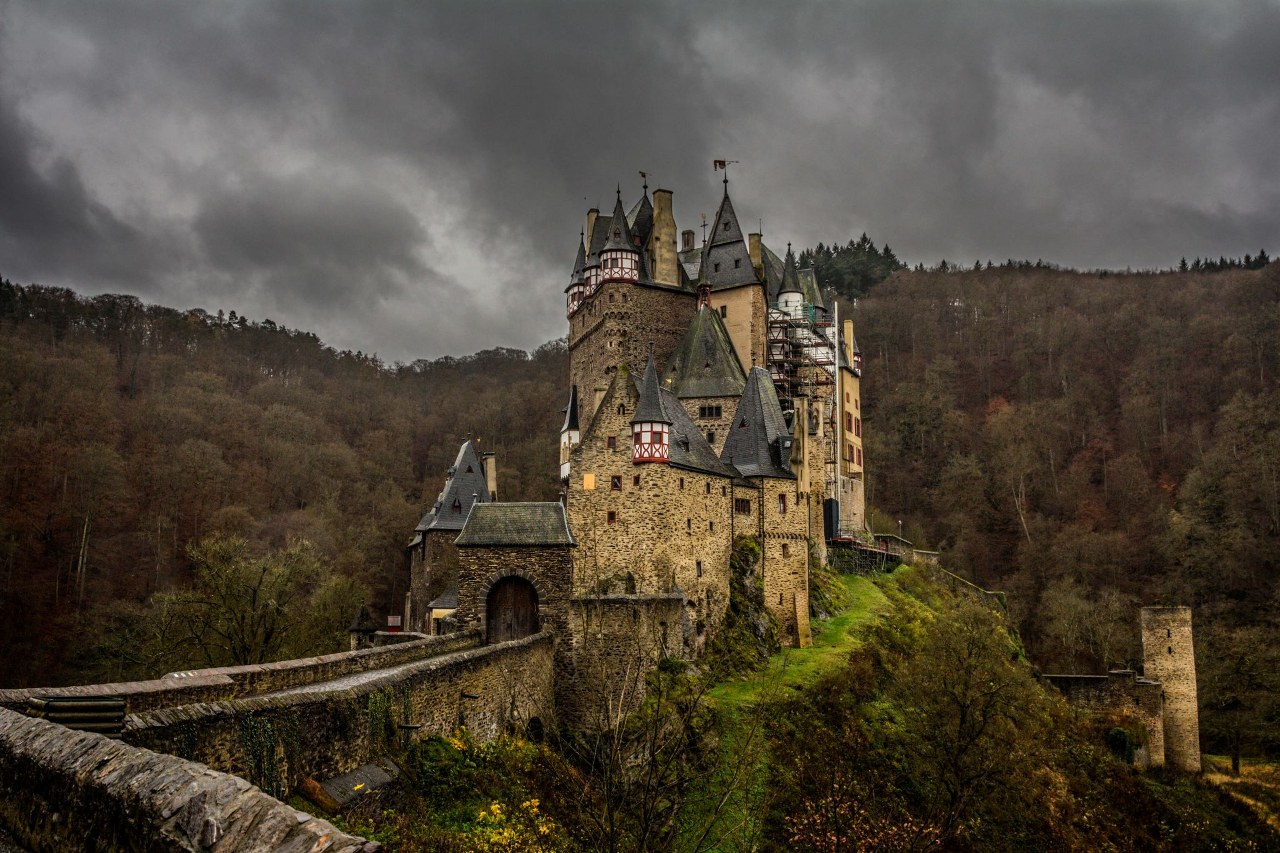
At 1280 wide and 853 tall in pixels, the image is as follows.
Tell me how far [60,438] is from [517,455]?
1193 inches

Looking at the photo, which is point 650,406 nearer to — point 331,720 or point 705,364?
point 705,364

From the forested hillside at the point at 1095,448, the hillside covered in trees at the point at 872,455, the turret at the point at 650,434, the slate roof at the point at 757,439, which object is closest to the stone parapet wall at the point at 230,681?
the turret at the point at 650,434

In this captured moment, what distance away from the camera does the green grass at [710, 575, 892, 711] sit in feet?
82.7

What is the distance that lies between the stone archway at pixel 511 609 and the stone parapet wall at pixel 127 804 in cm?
1791

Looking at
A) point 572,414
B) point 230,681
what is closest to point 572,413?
point 572,414

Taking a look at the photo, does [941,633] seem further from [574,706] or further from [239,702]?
[239,702]

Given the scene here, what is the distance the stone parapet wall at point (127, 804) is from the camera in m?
4.74

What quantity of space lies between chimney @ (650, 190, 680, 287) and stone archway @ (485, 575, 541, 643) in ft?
73.7

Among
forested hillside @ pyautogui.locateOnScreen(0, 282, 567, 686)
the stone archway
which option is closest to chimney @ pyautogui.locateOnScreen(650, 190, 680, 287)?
forested hillside @ pyautogui.locateOnScreen(0, 282, 567, 686)

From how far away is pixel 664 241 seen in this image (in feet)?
148

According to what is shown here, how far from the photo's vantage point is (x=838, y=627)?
34.9 metres

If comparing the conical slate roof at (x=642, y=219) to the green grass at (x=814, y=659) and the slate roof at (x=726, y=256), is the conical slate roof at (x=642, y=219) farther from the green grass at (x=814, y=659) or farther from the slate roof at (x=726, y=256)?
the green grass at (x=814, y=659)

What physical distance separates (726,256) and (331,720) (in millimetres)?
36883

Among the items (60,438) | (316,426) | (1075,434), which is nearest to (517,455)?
(316,426)
